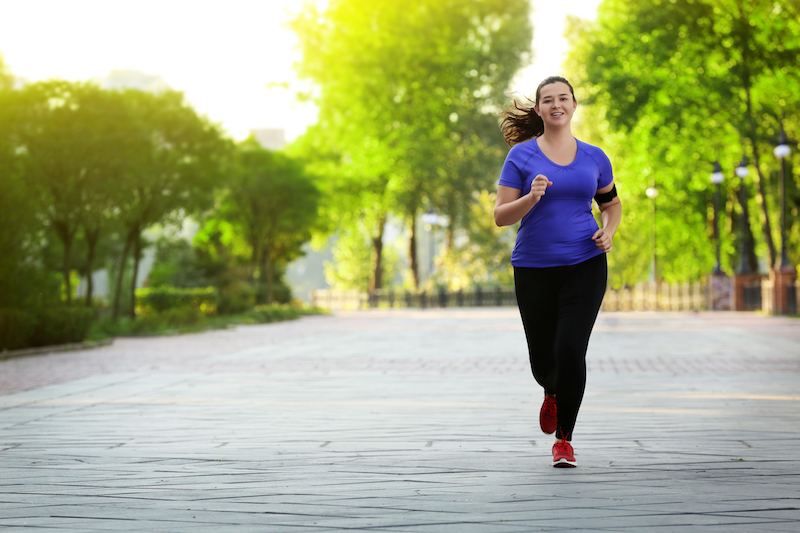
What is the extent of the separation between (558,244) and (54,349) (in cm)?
1246

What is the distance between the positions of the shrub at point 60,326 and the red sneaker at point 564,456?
1266 centimetres

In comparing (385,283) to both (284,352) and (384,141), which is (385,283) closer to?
(384,141)

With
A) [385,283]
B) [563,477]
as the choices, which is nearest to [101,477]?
[563,477]

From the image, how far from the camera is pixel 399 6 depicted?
42812mm

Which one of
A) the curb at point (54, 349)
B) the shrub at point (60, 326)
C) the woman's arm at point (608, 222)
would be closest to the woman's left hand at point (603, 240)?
the woman's arm at point (608, 222)

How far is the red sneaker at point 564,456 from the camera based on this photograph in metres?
4.53

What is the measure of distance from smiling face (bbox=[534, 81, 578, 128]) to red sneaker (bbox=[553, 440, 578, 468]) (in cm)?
159

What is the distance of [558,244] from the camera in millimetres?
4574

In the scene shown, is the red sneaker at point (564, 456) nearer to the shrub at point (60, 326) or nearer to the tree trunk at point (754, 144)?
the shrub at point (60, 326)

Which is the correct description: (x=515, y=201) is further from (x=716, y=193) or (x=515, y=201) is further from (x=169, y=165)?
(x=716, y=193)

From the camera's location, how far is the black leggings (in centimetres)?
453

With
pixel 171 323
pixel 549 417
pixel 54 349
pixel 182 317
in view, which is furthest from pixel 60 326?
pixel 549 417

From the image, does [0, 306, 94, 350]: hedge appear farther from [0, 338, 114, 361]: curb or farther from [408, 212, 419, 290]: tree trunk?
[408, 212, 419, 290]: tree trunk

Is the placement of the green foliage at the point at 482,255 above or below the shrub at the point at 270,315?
above
